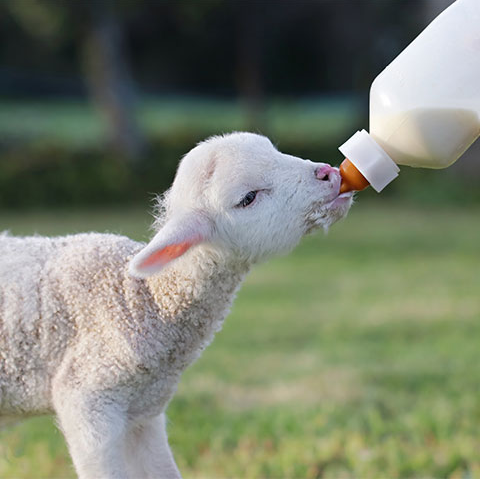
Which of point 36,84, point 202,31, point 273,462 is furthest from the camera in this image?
point 36,84

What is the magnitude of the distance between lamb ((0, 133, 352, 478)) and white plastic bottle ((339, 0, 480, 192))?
136 mm

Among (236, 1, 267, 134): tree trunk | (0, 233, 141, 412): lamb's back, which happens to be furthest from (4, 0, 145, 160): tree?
(0, 233, 141, 412): lamb's back

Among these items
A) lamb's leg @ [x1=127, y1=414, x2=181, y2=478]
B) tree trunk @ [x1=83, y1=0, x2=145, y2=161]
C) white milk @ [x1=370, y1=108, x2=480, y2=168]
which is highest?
tree trunk @ [x1=83, y1=0, x2=145, y2=161]

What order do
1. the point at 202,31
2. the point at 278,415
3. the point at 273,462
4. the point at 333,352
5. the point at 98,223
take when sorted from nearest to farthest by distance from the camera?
the point at 273,462, the point at 278,415, the point at 333,352, the point at 98,223, the point at 202,31

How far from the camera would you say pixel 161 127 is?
1850 cm

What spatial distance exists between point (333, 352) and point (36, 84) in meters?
14.5

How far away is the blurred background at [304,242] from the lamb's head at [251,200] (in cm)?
151

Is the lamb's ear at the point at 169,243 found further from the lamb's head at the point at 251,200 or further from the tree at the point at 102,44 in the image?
the tree at the point at 102,44

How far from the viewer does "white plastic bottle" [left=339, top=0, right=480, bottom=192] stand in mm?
2797

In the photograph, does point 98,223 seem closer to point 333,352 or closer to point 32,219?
point 32,219

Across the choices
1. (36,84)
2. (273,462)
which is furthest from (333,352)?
(36,84)

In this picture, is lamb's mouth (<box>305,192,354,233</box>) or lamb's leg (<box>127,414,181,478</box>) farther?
lamb's leg (<box>127,414,181,478</box>)

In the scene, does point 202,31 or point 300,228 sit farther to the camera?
point 202,31

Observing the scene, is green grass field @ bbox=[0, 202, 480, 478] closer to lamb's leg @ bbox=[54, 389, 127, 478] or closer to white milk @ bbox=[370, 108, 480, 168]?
lamb's leg @ bbox=[54, 389, 127, 478]
